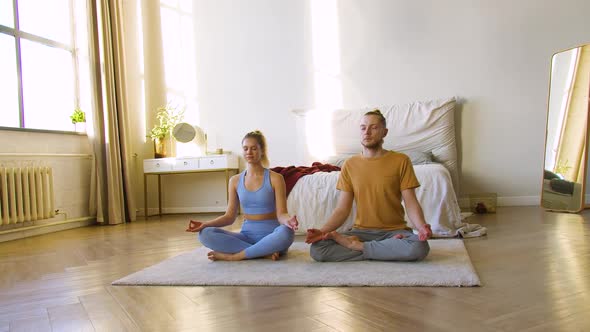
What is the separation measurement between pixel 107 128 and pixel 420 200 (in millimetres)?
3680

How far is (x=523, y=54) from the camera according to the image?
4.76m

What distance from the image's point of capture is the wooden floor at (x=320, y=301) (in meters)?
1.40

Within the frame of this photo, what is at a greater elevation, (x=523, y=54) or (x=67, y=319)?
(x=523, y=54)

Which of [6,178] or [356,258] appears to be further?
[6,178]

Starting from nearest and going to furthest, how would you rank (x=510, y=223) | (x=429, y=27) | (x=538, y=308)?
(x=538, y=308) < (x=510, y=223) < (x=429, y=27)

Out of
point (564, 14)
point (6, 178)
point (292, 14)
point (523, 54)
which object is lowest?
point (6, 178)

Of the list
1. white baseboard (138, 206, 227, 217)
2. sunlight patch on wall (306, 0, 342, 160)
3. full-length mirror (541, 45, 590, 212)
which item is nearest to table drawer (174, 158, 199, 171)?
white baseboard (138, 206, 227, 217)

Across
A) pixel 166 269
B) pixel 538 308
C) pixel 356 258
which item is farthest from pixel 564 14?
pixel 166 269

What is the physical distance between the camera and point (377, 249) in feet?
7.29

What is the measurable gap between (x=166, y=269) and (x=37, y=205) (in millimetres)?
2688

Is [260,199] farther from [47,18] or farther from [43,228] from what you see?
[47,18]

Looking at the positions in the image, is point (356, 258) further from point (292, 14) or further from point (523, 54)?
point (292, 14)

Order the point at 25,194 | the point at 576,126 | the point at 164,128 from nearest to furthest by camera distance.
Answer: the point at 25,194
the point at 576,126
the point at 164,128

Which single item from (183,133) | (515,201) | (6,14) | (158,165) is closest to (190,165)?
(158,165)
